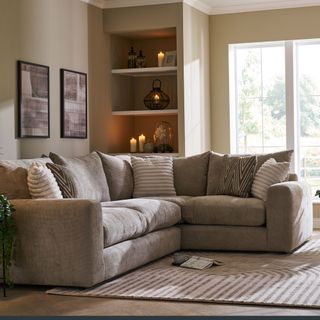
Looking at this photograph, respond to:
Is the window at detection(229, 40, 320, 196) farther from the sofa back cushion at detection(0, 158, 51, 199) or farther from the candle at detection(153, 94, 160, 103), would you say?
the sofa back cushion at detection(0, 158, 51, 199)

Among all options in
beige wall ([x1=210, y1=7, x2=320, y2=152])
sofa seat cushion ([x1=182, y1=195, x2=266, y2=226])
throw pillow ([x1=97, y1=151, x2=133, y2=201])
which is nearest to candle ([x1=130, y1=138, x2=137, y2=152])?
beige wall ([x1=210, y1=7, x2=320, y2=152])

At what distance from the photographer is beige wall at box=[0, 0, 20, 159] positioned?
6691mm

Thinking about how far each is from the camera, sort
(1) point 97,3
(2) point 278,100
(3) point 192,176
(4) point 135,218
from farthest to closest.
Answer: (2) point 278,100 → (1) point 97,3 → (3) point 192,176 → (4) point 135,218

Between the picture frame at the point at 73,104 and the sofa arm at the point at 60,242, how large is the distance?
7.19ft

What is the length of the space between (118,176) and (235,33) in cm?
255

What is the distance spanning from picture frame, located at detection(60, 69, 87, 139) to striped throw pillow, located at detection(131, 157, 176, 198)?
669 millimetres

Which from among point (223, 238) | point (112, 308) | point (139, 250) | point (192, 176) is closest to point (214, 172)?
point (192, 176)

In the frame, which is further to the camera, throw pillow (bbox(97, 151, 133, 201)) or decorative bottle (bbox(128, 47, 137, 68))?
decorative bottle (bbox(128, 47, 137, 68))

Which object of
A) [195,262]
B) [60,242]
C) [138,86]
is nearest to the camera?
[60,242]

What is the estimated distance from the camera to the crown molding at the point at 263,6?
8.66 meters

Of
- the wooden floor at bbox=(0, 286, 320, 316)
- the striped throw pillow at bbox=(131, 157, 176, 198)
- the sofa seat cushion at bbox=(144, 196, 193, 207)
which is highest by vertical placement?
the striped throw pillow at bbox=(131, 157, 176, 198)

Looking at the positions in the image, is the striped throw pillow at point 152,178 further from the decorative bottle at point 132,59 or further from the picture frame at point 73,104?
the decorative bottle at point 132,59

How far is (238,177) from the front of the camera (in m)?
7.26

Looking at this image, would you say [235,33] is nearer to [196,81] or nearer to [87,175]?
[196,81]
